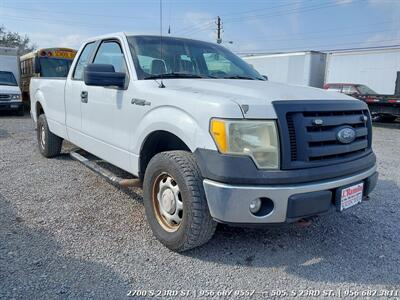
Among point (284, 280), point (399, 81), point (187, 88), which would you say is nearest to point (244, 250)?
point (284, 280)

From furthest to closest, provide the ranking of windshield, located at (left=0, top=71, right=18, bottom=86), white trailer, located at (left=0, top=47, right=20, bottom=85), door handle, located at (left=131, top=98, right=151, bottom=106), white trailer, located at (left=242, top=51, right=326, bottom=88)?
white trailer, located at (left=242, top=51, right=326, bottom=88), white trailer, located at (left=0, top=47, right=20, bottom=85), windshield, located at (left=0, top=71, right=18, bottom=86), door handle, located at (left=131, top=98, right=151, bottom=106)

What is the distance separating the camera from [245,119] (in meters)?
2.50

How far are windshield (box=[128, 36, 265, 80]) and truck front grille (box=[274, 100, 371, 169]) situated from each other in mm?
1425

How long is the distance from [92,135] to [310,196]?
2.81 metres

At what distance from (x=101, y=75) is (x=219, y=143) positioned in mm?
1562

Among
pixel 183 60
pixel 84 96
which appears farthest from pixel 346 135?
pixel 84 96

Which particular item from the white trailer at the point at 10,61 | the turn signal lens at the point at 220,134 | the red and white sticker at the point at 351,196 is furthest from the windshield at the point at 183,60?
the white trailer at the point at 10,61

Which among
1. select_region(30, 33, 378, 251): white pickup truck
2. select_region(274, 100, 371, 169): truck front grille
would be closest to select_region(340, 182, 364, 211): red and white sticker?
select_region(30, 33, 378, 251): white pickup truck

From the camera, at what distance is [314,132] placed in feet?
8.66

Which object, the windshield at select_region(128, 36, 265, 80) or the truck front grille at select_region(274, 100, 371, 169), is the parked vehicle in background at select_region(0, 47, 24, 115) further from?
the truck front grille at select_region(274, 100, 371, 169)

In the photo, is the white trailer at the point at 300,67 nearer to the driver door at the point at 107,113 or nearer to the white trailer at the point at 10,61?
the white trailer at the point at 10,61

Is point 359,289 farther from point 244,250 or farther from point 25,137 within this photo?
point 25,137

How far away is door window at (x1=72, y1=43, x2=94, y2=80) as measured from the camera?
15.2 feet

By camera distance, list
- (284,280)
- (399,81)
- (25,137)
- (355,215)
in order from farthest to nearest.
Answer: (399,81) → (25,137) → (355,215) → (284,280)
